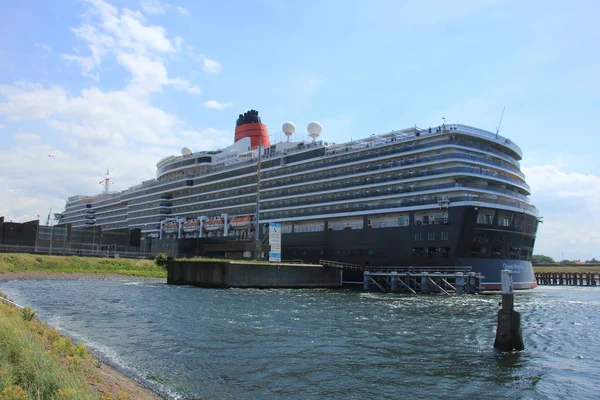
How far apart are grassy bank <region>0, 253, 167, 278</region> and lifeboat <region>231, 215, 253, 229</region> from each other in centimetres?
1196

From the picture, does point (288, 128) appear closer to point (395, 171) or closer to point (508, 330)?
point (395, 171)

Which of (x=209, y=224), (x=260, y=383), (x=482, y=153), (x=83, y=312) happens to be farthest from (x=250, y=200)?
(x=260, y=383)

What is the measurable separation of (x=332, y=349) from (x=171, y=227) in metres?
68.6

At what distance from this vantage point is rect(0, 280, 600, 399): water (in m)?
11.9

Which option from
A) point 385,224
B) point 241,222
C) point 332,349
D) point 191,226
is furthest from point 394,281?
point 191,226

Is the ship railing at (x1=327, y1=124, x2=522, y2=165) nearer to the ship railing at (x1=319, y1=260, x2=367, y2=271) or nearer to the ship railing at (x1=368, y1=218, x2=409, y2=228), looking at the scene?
the ship railing at (x1=368, y1=218, x2=409, y2=228)

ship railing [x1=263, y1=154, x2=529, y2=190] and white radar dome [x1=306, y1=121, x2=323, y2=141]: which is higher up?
white radar dome [x1=306, y1=121, x2=323, y2=141]

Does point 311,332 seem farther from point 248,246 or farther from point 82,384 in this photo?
point 248,246

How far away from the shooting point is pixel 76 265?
5944 centimetres

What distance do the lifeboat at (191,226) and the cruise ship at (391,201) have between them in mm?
225

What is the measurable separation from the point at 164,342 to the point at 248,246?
36.7 meters

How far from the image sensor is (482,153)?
1838 inches

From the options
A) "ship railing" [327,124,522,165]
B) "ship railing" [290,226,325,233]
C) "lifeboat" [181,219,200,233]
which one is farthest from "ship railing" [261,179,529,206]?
"lifeboat" [181,219,200,233]

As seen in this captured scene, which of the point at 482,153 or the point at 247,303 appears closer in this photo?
the point at 247,303
